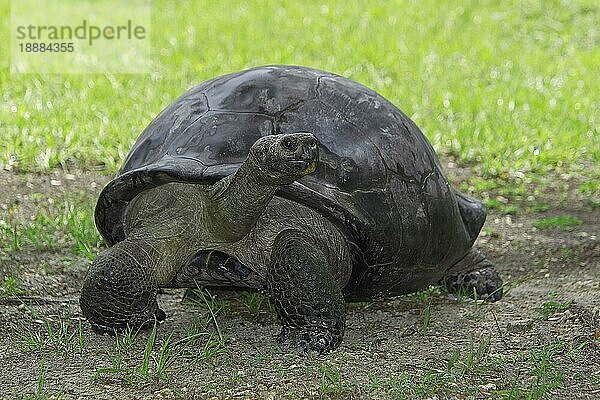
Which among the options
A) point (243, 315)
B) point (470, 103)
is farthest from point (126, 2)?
point (243, 315)

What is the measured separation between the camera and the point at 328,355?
11.4 feet

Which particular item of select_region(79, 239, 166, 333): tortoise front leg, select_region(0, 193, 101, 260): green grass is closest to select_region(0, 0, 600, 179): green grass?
select_region(0, 193, 101, 260): green grass

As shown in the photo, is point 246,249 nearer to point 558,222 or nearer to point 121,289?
point 121,289

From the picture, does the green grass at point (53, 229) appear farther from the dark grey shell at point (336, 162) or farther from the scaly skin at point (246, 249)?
the scaly skin at point (246, 249)

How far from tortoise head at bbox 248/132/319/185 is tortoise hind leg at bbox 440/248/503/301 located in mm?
1400

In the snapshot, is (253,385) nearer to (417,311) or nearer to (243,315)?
(243,315)

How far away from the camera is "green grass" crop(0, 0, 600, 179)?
700cm

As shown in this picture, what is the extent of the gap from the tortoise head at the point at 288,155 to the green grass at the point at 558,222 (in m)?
2.64

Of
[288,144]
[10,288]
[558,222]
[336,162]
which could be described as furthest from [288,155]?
[558,222]

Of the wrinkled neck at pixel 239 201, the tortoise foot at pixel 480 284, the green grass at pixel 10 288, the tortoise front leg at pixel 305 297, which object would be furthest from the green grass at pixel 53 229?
the tortoise foot at pixel 480 284

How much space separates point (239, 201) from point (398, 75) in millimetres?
6185

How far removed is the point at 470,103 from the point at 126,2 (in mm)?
5705

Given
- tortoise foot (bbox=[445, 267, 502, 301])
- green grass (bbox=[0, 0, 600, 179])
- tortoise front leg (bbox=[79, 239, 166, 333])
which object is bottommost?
tortoise foot (bbox=[445, 267, 502, 301])

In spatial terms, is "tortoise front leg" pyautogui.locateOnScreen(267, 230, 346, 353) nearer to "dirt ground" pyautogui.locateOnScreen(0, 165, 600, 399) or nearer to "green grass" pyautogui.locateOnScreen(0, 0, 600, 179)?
"dirt ground" pyautogui.locateOnScreen(0, 165, 600, 399)
